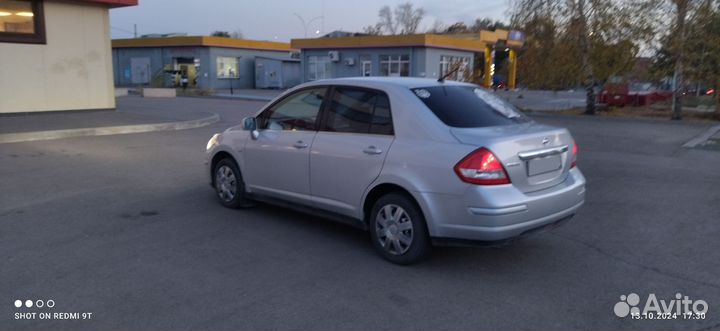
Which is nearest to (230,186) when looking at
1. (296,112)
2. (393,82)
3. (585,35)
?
(296,112)

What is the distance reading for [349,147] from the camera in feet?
17.7

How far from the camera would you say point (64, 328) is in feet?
12.5

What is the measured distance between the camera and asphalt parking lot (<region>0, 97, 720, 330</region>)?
4.03 meters

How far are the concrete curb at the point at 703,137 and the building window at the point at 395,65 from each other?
75.4ft

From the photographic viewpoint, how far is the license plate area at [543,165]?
479 cm

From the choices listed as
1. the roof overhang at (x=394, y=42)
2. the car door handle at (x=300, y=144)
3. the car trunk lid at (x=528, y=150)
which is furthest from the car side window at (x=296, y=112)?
the roof overhang at (x=394, y=42)

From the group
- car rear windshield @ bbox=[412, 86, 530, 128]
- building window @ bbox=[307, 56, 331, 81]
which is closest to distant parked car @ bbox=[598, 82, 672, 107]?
car rear windshield @ bbox=[412, 86, 530, 128]

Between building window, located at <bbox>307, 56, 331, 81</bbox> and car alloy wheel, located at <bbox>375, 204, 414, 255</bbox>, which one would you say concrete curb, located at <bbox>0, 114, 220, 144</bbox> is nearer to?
car alloy wheel, located at <bbox>375, 204, 414, 255</bbox>

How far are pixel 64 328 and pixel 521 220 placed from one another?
3369mm

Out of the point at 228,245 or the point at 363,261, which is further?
the point at 228,245

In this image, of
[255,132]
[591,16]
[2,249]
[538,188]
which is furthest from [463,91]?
[591,16]

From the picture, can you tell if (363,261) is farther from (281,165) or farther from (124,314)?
(124,314)

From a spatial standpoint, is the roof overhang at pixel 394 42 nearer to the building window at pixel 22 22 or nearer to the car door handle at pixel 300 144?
the building window at pixel 22 22

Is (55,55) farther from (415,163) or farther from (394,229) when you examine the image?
(415,163)
